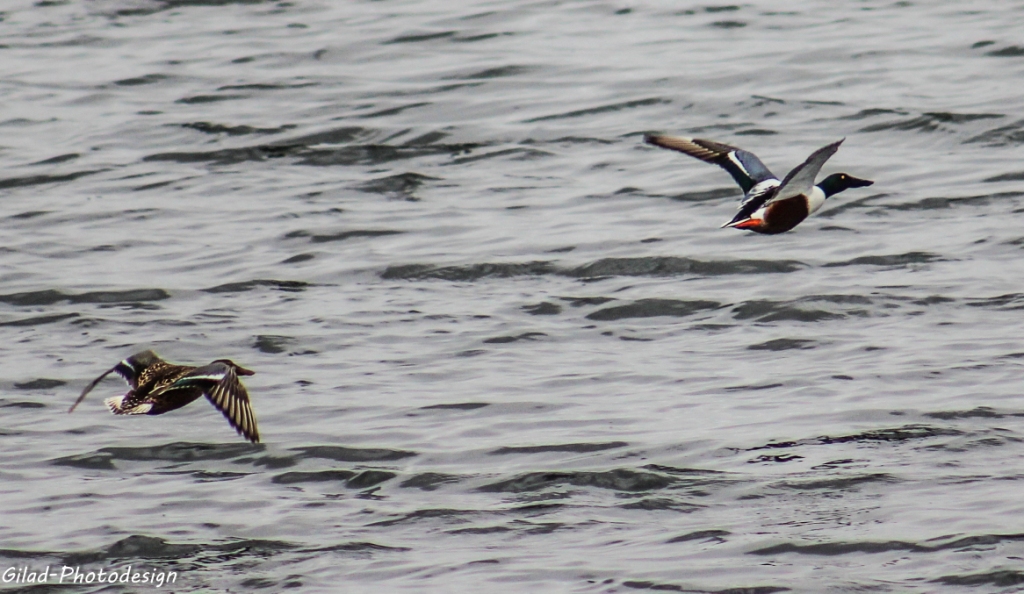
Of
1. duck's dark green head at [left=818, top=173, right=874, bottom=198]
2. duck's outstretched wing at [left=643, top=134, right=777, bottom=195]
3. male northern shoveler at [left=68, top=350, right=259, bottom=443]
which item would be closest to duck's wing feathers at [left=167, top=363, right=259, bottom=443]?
male northern shoveler at [left=68, top=350, right=259, bottom=443]

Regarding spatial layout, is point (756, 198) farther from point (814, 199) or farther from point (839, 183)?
point (839, 183)

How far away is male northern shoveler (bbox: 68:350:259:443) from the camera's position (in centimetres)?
769

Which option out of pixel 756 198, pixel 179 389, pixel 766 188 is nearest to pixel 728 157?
pixel 766 188

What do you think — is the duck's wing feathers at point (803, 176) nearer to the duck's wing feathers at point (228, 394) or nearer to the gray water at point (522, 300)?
the gray water at point (522, 300)

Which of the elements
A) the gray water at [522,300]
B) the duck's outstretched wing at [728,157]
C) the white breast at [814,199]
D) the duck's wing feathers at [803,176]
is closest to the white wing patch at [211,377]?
the gray water at [522,300]

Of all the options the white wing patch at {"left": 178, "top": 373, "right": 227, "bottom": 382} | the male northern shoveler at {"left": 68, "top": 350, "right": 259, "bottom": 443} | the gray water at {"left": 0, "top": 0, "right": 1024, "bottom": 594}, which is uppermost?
the white wing patch at {"left": 178, "top": 373, "right": 227, "bottom": 382}

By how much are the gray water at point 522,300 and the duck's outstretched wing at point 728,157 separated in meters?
0.98

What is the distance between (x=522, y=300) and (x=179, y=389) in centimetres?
343

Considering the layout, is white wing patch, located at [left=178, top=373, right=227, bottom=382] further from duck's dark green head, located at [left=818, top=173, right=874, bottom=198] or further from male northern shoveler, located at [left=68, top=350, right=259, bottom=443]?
duck's dark green head, located at [left=818, top=173, right=874, bottom=198]

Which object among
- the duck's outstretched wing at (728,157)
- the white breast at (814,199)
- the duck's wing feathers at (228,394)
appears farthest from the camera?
the duck's outstretched wing at (728,157)

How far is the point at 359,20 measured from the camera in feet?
66.0

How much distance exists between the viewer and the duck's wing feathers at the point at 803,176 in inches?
326

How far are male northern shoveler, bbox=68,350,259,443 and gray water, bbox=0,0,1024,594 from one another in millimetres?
402

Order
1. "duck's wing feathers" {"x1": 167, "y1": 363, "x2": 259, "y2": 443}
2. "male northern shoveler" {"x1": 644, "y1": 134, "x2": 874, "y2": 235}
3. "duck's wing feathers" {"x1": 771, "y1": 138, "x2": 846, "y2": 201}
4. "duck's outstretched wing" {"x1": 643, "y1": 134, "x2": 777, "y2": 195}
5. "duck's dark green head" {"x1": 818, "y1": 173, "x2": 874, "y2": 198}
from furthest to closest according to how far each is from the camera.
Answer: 1. "duck's dark green head" {"x1": 818, "y1": 173, "x2": 874, "y2": 198}
2. "duck's outstretched wing" {"x1": 643, "y1": 134, "x2": 777, "y2": 195}
3. "male northern shoveler" {"x1": 644, "y1": 134, "x2": 874, "y2": 235}
4. "duck's wing feathers" {"x1": 771, "y1": 138, "x2": 846, "y2": 201}
5. "duck's wing feathers" {"x1": 167, "y1": 363, "x2": 259, "y2": 443}
